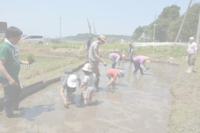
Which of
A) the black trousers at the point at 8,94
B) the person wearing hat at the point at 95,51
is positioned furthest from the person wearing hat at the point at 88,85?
the black trousers at the point at 8,94

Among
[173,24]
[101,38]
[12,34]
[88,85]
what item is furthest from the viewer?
[173,24]

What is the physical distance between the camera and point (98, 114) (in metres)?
4.66

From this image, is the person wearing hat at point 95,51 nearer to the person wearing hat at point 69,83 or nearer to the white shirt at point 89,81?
the white shirt at point 89,81

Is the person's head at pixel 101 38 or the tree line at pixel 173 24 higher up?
the tree line at pixel 173 24

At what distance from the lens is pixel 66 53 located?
20.1 m

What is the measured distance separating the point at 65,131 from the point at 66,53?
1668cm

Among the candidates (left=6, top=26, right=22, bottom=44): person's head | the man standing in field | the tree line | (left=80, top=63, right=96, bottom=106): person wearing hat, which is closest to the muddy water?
(left=80, top=63, right=96, bottom=106): person wearing hat

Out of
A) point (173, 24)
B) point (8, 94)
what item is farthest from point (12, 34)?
point (173, 24)

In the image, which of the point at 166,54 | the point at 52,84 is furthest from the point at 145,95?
the point at 166,54

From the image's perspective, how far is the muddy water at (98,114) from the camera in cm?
388

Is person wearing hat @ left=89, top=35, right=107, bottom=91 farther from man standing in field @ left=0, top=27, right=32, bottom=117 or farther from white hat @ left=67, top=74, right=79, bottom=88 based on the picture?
man standing in field @ left=0, top=27, right=32, bottom=117

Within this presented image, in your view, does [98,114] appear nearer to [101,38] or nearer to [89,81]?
[89,81]

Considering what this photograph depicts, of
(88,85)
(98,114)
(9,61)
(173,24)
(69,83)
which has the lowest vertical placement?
(98,114)

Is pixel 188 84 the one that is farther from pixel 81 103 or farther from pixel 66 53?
pixel 66 53
